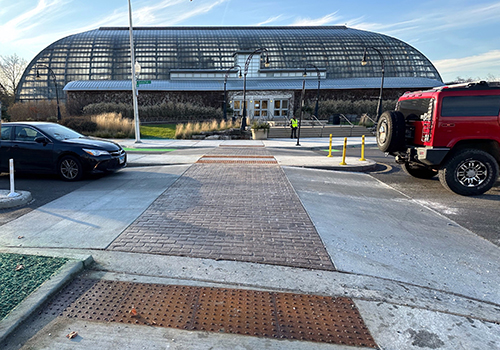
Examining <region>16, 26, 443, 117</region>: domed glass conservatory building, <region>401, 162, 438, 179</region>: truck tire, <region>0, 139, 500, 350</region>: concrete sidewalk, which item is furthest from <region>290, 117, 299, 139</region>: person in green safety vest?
<region>16, 26, 443, 117</region>: domed glass conservatory building

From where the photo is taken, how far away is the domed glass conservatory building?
147 feet

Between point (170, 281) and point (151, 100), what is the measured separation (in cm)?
4275

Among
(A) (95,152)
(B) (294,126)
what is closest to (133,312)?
(A) (95,152)

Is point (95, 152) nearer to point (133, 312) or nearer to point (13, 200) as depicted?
point (13, 200)

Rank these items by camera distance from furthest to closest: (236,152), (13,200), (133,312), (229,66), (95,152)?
(229,66)
(236,152)
(95,152)
(13,200)
(133,312)

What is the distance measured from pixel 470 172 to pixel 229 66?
152 ft

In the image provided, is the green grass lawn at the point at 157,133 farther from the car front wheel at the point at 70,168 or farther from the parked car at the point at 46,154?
the car front wheel at the point at 70,168

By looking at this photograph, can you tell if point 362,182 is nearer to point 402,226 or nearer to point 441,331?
point 402,226

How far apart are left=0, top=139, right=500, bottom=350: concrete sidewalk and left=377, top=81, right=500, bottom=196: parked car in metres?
1.49

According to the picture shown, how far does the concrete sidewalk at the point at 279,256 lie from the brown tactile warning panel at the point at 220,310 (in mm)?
103

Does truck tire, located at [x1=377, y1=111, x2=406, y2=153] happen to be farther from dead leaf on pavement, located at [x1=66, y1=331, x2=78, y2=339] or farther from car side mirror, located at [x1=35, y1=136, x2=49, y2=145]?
car side mirror, located at [x1=35, y1=136, x2=49, y2=145]

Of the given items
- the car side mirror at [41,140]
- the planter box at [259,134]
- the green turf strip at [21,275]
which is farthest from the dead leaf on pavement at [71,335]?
the planter box at [259,134]

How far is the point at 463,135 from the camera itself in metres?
7.82

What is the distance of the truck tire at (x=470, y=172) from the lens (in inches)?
306
